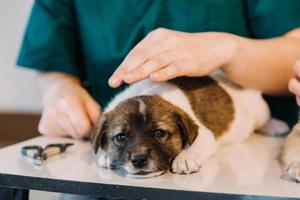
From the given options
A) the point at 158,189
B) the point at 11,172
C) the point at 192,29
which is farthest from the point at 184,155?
the point at 192,29

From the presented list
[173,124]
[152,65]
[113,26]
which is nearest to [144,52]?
[152,65]

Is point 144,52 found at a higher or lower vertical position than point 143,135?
higher

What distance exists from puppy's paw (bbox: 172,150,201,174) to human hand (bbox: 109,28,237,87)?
0.16 meters

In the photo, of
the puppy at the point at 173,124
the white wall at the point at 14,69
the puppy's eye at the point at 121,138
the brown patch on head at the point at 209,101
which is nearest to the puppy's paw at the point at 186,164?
the puppy at the point at 173,124

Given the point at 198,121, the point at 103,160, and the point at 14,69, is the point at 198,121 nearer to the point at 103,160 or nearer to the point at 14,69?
the point at 103,160

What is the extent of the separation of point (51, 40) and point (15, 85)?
0.58m

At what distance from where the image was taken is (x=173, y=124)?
3.22 feet

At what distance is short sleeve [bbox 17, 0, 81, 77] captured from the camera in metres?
1.39

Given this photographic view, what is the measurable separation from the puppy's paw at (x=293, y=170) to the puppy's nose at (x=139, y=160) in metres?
0.24

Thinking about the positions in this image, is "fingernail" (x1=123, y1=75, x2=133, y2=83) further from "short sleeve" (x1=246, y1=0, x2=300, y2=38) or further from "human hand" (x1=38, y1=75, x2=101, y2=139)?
"short sleeve" (x1=246, y1=0, x2=300, y2=38)

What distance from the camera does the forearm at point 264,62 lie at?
3.74 ft

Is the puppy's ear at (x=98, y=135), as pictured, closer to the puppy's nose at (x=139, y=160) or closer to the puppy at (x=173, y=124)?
the puppy at (x=173, y=124)

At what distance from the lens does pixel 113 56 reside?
4.39 ft

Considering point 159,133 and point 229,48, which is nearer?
point 159,133
